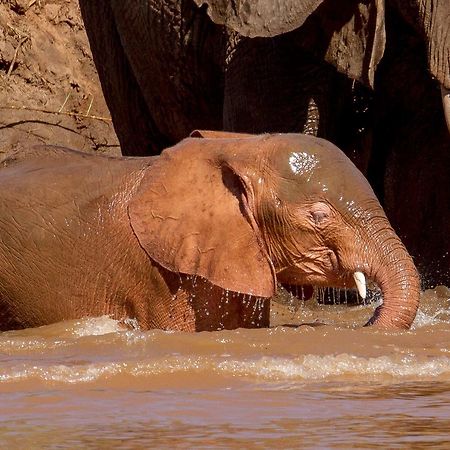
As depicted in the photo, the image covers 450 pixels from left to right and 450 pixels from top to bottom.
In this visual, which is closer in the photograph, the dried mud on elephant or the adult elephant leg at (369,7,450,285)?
the adult elephant leg at (369,7,450,285)

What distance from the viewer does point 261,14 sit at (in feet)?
21.9

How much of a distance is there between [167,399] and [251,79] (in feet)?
10.0

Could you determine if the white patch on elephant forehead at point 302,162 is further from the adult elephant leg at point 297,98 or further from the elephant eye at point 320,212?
the adult elephant leg at point 297,98

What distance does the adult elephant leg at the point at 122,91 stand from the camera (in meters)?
8.60

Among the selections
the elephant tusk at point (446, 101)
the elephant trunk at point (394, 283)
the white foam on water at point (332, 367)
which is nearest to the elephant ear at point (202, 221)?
the elephant trunk at point (394, 283)

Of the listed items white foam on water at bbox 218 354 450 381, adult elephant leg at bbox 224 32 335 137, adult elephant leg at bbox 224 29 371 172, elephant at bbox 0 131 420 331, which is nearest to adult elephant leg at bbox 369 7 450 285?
adult elephant leg at bbox 224 29 371 172

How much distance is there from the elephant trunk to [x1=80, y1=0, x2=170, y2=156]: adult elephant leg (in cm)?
386

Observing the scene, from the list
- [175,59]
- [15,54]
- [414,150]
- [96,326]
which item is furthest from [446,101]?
[15,54]

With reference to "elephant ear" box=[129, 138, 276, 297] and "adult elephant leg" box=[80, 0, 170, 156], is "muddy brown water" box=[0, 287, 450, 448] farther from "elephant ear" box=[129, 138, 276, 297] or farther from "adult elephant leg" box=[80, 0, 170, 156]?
"adult elephant leg" box=[80, 0, 170, 156]

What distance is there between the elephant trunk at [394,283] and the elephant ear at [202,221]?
314 millimetres

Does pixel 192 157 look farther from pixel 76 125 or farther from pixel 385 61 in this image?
pixel 76 125

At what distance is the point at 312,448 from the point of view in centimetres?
354

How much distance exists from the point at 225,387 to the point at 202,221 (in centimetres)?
87

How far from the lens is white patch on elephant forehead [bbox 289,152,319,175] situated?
4.89 m
